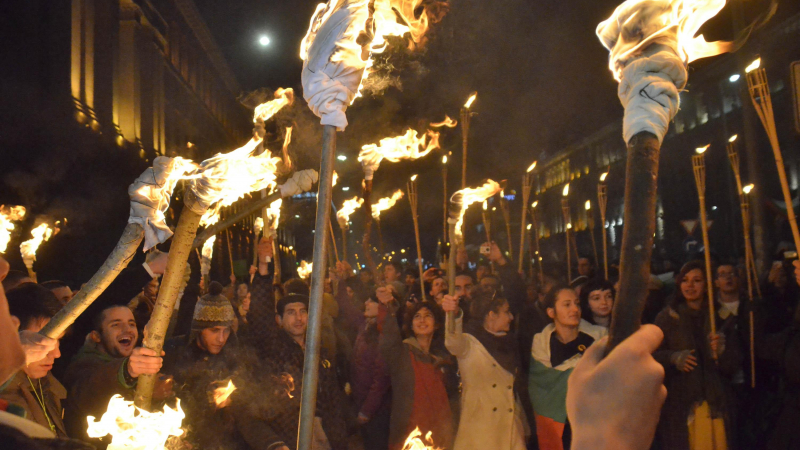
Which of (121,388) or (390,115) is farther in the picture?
(390,115)

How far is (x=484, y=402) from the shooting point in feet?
14.6

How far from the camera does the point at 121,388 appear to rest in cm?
315

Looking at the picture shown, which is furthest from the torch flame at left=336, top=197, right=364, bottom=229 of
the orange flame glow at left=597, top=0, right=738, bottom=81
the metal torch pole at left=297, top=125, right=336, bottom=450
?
the orange flame glow at left=597, top=0, right=738, bottom=81

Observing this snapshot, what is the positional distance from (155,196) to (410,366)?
300 cm

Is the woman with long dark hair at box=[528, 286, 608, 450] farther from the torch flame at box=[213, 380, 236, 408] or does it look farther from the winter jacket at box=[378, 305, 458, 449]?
the torch flame at box=[213, 380, 236, 408]

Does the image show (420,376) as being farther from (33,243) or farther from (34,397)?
(33,243)

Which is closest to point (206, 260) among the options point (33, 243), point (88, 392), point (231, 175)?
point (88, 392)

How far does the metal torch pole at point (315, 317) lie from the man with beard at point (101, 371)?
1640mm

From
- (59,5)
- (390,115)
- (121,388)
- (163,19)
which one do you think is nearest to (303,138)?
(390,115)

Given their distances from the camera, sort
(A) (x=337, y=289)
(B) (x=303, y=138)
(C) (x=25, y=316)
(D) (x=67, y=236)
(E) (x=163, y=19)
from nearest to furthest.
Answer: (C) (x=25, y=316)
(B) (x=303, y=138)
(A) (x=337, y=289)
(D) (x=67, y=236)
(E) (x=163, y=19)

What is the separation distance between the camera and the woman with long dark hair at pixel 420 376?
4465mm

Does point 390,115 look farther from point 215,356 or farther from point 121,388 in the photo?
point 121,388

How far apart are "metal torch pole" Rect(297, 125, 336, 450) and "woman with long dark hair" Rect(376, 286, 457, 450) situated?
2.92m

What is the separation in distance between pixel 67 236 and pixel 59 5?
225 inches
